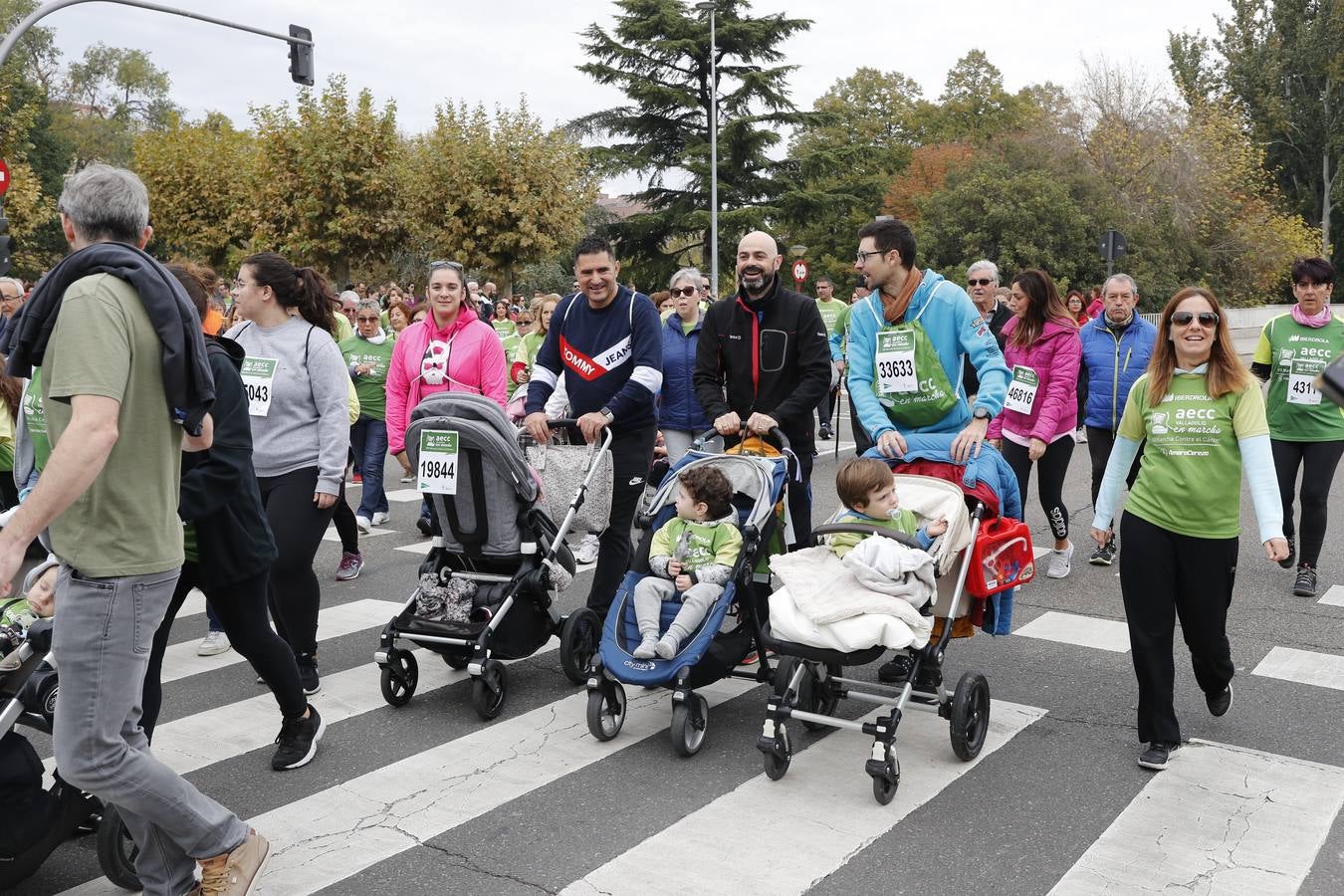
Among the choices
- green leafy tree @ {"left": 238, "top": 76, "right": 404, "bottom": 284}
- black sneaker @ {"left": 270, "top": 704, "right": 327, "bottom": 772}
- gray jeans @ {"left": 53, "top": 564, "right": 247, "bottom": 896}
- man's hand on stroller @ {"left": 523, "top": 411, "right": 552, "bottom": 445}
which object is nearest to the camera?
gray jeans @ {"left": 53, "top": 564, "right": 247, "bottom": 896}

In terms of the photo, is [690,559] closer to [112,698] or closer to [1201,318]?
[1201,318]

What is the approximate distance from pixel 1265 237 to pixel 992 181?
13.0 meters

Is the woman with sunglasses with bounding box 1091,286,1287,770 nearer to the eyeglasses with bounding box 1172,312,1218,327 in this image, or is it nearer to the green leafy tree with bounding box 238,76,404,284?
the eyeglasses with bounding box 1172,312,1218,327

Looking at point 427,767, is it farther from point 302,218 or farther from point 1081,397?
point 302,218

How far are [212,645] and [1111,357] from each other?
6.07 metres

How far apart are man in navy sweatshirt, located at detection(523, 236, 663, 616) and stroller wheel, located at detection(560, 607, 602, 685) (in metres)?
0.31

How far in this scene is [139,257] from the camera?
10.4ft

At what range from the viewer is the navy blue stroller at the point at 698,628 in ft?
15.9

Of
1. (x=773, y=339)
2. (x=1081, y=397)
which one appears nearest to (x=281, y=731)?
(x=773, y=339)

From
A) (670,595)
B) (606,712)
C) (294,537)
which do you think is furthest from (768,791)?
(294,537)

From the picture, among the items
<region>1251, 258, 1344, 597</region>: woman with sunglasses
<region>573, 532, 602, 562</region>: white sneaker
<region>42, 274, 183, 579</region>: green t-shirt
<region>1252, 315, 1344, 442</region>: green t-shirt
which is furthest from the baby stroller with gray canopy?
<region>1252, 315, 1344, 442</region>: green t-shirt

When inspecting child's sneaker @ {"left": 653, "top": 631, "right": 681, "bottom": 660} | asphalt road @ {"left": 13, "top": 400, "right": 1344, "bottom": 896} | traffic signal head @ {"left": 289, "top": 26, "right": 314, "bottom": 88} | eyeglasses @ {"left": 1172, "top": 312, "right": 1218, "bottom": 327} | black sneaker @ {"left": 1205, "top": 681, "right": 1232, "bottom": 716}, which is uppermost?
traffic signal head @ {"left": 289, "top": 26, "right": 314, "bottom": 88}

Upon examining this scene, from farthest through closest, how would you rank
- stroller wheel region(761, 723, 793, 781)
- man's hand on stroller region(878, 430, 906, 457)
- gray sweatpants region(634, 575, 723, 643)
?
man's hand on stroller region(878, 430, 906, 457), gray sweatpants region(634, 575, 723, 643), stroller wheel region(761, 723, 793, 781)

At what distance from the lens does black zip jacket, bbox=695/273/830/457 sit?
6.01 meters
